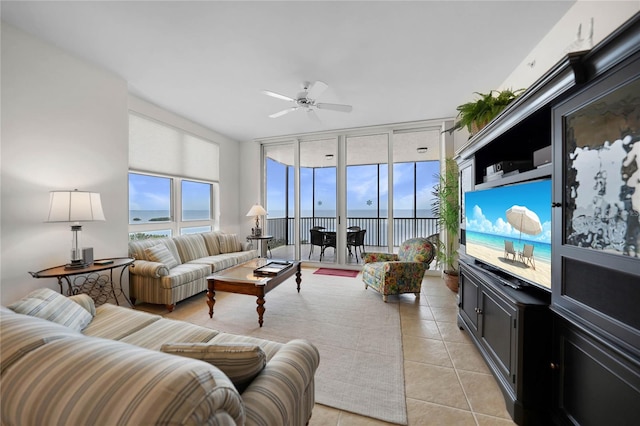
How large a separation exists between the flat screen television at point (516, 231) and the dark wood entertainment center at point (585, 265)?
0.09m

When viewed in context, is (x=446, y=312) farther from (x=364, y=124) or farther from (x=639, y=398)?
(x=364, y=124)

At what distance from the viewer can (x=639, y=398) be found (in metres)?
0.94

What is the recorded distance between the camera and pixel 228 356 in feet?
3.10

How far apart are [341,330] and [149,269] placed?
240 cm

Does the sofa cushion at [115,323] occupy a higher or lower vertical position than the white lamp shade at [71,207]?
lower

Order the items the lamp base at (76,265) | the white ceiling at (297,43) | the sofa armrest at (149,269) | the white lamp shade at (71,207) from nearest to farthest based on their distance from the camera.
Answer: the white ceiling at (297,43), the white lamp shade at (71,207), the lamp base at (76,265), the sofa armrest at (149,269)

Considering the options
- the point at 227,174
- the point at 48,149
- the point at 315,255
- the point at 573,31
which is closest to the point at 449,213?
the point at 573,31

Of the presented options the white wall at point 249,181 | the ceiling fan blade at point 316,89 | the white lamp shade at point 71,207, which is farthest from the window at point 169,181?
the ceiling fan blade at point 316,89

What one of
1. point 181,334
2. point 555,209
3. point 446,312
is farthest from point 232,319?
point 555,209

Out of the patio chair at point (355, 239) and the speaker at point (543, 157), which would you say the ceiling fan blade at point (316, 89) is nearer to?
the speaker at point (543, 157)

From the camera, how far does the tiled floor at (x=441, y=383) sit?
58.2 inches

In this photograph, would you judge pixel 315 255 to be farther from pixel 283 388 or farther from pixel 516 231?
pixel 283 388

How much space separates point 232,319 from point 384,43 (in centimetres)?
333

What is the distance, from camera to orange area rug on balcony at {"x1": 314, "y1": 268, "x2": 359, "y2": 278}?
466 cm
